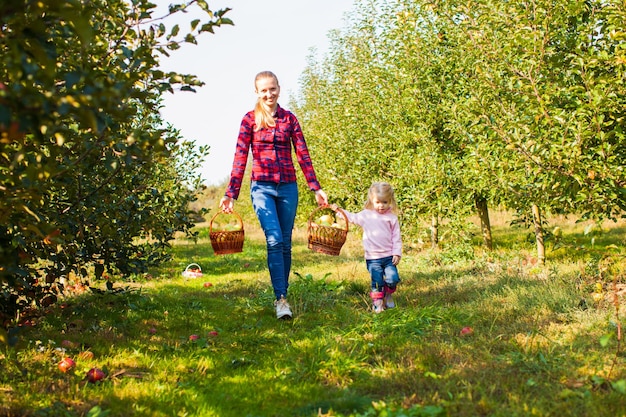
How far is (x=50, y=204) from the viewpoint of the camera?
5164 mm

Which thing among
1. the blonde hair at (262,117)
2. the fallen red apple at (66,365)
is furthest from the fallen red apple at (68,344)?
the blonde hair at (262,117)

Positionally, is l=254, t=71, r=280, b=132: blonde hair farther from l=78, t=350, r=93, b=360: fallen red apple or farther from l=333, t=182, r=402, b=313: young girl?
l=78, t=350, r=93, b=360: fallen red apple

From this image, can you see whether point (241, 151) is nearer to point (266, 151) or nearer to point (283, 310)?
point (266, 151)

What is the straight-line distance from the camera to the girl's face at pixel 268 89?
5.98 metres

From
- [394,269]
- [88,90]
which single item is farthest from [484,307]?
[88,90]

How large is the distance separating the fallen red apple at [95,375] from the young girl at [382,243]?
3103 mm

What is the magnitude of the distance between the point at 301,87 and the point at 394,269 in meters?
18.5

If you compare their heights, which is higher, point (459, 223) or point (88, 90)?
point (88, 90)

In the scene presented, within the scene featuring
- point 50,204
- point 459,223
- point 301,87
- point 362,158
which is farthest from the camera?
point 301,87

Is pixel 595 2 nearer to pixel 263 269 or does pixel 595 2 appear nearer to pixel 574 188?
pixel 574 188

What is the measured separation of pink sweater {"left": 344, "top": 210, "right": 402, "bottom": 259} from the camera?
20.8ft

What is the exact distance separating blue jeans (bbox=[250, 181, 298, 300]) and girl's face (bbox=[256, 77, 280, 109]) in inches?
33.8

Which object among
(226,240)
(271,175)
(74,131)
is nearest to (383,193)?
(271,175)

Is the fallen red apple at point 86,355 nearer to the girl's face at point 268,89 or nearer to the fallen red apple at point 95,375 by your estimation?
the fallen red apple at point 95,375
